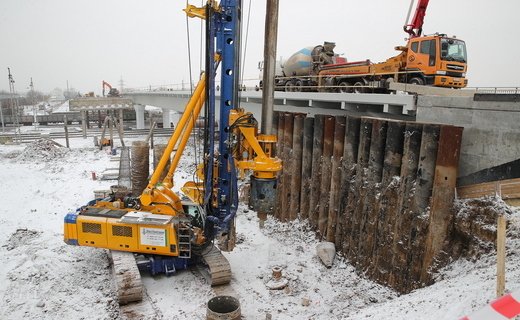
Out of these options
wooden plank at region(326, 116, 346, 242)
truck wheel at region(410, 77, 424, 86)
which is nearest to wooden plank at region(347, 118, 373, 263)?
wooden plank at region(326, 116, 346, 242)

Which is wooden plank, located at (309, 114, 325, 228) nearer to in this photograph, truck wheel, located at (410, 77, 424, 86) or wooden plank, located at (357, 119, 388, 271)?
wooden plank, located at (357, 119, 388, 271)

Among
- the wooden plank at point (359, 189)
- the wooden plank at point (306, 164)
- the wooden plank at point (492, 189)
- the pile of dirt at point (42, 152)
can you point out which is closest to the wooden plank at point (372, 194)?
the wooden plank at point (359, 189)

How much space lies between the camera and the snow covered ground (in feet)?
17.5

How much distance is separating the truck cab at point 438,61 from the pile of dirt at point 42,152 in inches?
794

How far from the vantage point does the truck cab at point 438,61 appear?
35.4ft

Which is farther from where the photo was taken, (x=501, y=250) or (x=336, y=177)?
(x=336, y=177)

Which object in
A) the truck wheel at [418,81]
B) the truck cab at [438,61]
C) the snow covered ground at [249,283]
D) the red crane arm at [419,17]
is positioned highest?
the red crane arm at [419,17]

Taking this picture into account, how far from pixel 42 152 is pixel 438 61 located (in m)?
21.9

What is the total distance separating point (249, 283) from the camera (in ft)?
26.3

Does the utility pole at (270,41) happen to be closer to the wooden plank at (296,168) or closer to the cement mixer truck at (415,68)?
the wooden plank at (296,168)

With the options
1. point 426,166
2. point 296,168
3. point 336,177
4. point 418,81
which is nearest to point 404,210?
point 426,166

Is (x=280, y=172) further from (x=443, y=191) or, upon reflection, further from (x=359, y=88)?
(x=443, y=191)

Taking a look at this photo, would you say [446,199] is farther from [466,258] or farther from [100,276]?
[100,276]

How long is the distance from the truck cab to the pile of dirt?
20.2 m
